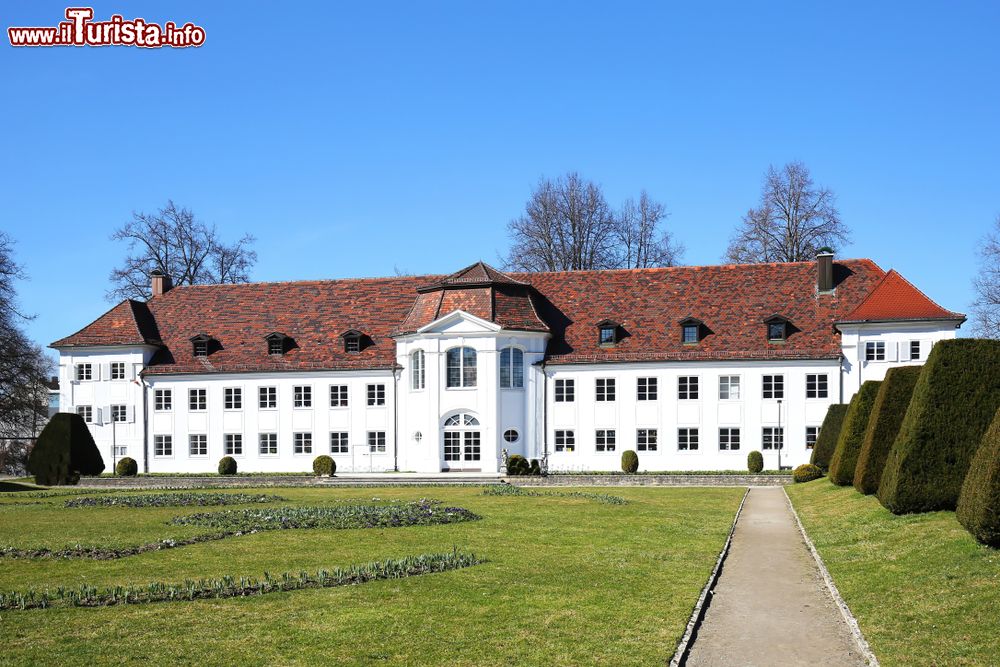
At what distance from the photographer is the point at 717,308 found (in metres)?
55.5

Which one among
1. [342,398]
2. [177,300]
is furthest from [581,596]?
[177,300]

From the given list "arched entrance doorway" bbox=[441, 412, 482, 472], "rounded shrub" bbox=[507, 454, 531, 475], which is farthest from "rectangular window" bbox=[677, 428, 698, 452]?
"arched entrance doorway" bbox=[441, 412, 482, 472]

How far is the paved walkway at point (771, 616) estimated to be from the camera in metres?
12.9

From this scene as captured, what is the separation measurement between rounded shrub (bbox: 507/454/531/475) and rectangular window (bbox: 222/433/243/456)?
1631 centimetres

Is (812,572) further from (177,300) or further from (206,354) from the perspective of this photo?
(177,300)

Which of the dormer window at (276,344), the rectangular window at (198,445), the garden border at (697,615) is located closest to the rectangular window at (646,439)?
the dormer window at (276,344)

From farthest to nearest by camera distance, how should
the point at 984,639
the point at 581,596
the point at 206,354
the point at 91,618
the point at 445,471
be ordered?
the point at 206,354 < the point at 445,471 < the point at 581,596 < the point at 91,618 < the point at 984,639

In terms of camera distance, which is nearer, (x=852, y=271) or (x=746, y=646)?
(x=746, y=646)

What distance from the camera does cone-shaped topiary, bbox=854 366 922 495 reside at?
27.4 meters

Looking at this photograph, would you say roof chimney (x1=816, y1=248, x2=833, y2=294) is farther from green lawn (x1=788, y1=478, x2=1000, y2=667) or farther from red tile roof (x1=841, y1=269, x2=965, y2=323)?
green lawn (x1=788, y1=478, x2=1000, y2=667)

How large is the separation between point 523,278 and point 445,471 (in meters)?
11.8

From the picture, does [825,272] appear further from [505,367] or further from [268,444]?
[268,444]

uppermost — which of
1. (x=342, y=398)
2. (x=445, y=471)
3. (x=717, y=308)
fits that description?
(x=717, y=308)

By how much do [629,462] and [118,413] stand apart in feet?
92.2
